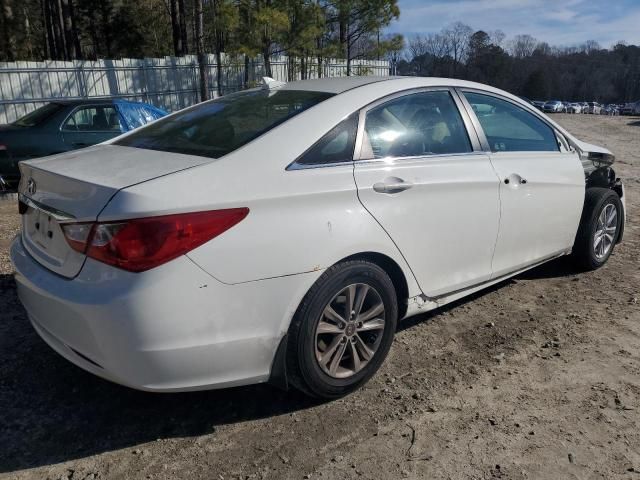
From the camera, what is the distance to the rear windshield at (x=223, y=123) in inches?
106

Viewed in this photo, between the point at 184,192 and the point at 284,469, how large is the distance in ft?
4.10

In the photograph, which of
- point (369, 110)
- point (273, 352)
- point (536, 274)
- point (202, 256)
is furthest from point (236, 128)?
point (536, 274)

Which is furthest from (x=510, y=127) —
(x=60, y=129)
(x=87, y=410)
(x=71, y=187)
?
(x=60, y=129)

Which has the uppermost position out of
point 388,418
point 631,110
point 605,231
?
point 605,231

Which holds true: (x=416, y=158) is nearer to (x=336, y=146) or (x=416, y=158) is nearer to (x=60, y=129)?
(x=336, y=146)

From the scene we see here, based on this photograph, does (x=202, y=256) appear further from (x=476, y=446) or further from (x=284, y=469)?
(x=476, y=446)

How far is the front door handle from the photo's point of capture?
2.80m

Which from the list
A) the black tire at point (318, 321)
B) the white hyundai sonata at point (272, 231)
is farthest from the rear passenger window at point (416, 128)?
the black tire at point (318, 321)

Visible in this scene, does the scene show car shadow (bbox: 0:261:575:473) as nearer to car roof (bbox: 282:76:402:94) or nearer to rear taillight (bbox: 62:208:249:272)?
rear taillight (bbox: 62:208:249:272)

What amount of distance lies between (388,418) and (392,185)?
1.18 m

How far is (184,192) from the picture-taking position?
2223 millimetres

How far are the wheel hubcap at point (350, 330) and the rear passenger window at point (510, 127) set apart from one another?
1481 mm

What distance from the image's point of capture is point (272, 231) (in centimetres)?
238

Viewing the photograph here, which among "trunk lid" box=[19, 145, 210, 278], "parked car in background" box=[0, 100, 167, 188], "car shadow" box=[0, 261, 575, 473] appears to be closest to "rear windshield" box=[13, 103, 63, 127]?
"parked car in background" box=[0, 100, 167, 188]
